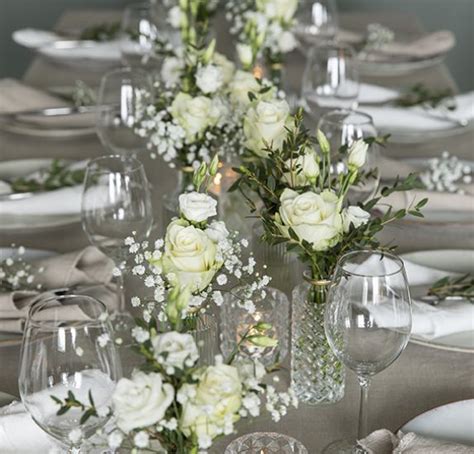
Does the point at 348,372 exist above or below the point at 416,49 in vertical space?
below

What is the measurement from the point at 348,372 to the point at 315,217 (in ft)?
0.89

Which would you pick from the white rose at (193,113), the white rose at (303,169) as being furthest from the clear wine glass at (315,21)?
the white rose at (303,169)

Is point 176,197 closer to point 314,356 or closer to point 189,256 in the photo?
point 314,356

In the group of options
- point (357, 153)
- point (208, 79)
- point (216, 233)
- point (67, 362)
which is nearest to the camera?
point (67, 362)

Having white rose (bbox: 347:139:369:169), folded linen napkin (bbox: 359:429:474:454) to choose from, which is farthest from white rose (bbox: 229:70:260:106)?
folded linen napkin (bbox: 359:429:474:454)

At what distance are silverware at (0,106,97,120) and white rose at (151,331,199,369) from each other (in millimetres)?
1306

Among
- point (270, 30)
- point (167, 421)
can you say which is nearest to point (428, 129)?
point (270, 30)

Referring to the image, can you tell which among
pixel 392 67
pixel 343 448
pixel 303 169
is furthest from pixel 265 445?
pixel 392 67

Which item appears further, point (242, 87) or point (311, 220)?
point (242, 87)

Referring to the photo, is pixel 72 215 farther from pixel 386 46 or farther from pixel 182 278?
pixel 386 46

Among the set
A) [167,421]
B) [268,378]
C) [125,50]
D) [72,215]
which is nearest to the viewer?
[167,421]

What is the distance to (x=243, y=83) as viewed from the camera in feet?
5.05

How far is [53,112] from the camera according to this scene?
6.77 ft

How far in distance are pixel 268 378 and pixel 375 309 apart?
31 cm
